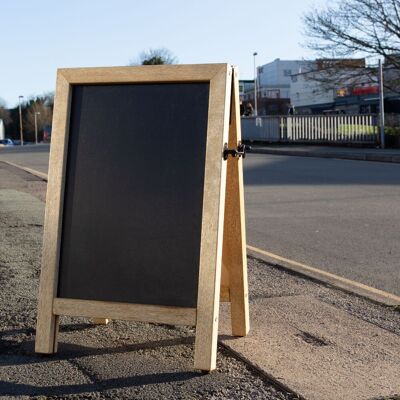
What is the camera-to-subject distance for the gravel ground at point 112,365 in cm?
356

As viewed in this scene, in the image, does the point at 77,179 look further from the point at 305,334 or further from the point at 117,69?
the point at 305,334

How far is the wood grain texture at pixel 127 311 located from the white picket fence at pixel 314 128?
28164 mm

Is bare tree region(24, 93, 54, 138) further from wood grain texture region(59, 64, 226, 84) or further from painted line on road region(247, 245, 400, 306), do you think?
wood grain texture region(59, 64, 226, 84)

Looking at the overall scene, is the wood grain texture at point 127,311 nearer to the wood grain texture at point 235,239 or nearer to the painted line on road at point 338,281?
the wood grain texture at point 235,239

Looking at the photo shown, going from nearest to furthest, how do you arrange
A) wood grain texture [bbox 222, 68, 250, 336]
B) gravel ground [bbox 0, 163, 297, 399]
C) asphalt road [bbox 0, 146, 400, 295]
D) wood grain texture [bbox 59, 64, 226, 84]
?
1. gravel ground [bbox 0, 163, 297, 399]
2. wood grain texture [bbox 59, 64, 226, 84]
3. wood grain texture [bbox 222, 68, 250, 336]
4. asphalt road [bbox 0, 146, 400, 295]

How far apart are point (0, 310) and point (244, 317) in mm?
1819

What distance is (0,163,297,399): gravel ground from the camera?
140 inches

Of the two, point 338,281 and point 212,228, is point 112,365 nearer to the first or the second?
point 212,228

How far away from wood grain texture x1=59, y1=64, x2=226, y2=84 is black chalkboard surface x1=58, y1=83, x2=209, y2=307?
0.18 ft

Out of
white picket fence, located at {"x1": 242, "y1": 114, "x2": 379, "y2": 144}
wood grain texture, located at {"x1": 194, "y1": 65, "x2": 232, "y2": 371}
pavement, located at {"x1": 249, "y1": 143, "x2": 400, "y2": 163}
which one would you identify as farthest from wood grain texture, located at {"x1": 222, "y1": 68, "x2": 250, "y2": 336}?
white picket fence, located at {"x1": 242, "y1": 114, "x2": 379, "y2": 144}

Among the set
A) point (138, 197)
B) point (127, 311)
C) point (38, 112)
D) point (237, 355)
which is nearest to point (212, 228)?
point (138, 197)

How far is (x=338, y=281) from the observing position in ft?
19.7

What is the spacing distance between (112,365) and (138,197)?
3.05 ft

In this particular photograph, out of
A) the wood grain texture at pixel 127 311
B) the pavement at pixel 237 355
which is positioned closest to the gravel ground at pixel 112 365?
the pavement at pixel 237 355
